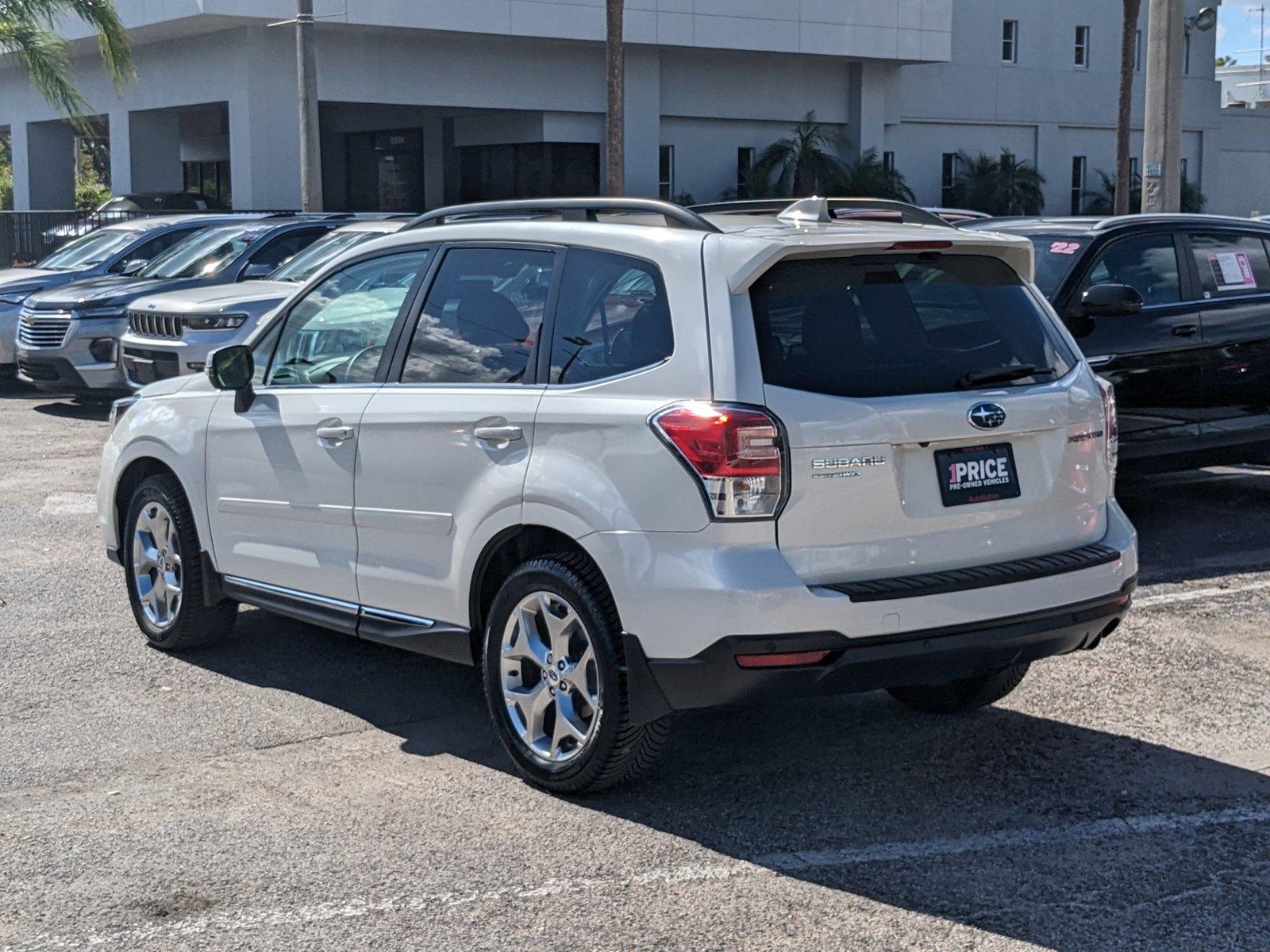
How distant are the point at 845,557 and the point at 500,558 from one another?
126 cm

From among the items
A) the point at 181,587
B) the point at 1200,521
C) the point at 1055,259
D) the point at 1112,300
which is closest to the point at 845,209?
the point at 181,587

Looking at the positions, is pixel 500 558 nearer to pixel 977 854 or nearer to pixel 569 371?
pixel 569 371

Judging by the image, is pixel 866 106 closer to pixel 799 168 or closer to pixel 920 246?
pixel 799 168

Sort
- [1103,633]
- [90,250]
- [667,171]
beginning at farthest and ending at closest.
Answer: [667,171] < [90,250] < [1103,633]

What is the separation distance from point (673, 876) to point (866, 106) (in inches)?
1529

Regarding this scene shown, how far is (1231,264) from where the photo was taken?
10023mm

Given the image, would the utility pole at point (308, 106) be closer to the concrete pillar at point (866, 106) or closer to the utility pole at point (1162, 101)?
the utility pole at point (1162, 101)

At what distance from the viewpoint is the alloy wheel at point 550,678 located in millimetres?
5223

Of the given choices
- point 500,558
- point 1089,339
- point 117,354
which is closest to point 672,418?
point 500,558

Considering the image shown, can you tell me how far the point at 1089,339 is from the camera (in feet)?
30.6

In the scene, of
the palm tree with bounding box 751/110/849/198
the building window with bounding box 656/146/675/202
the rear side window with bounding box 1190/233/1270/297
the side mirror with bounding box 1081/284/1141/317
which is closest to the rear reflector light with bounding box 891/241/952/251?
the side mirror with bounding box 1081/284/1141/317

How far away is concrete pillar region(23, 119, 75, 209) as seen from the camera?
40.9 metres

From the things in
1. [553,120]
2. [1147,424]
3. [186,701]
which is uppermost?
[553,120]

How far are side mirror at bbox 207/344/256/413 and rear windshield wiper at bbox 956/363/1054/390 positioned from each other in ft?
9.53
